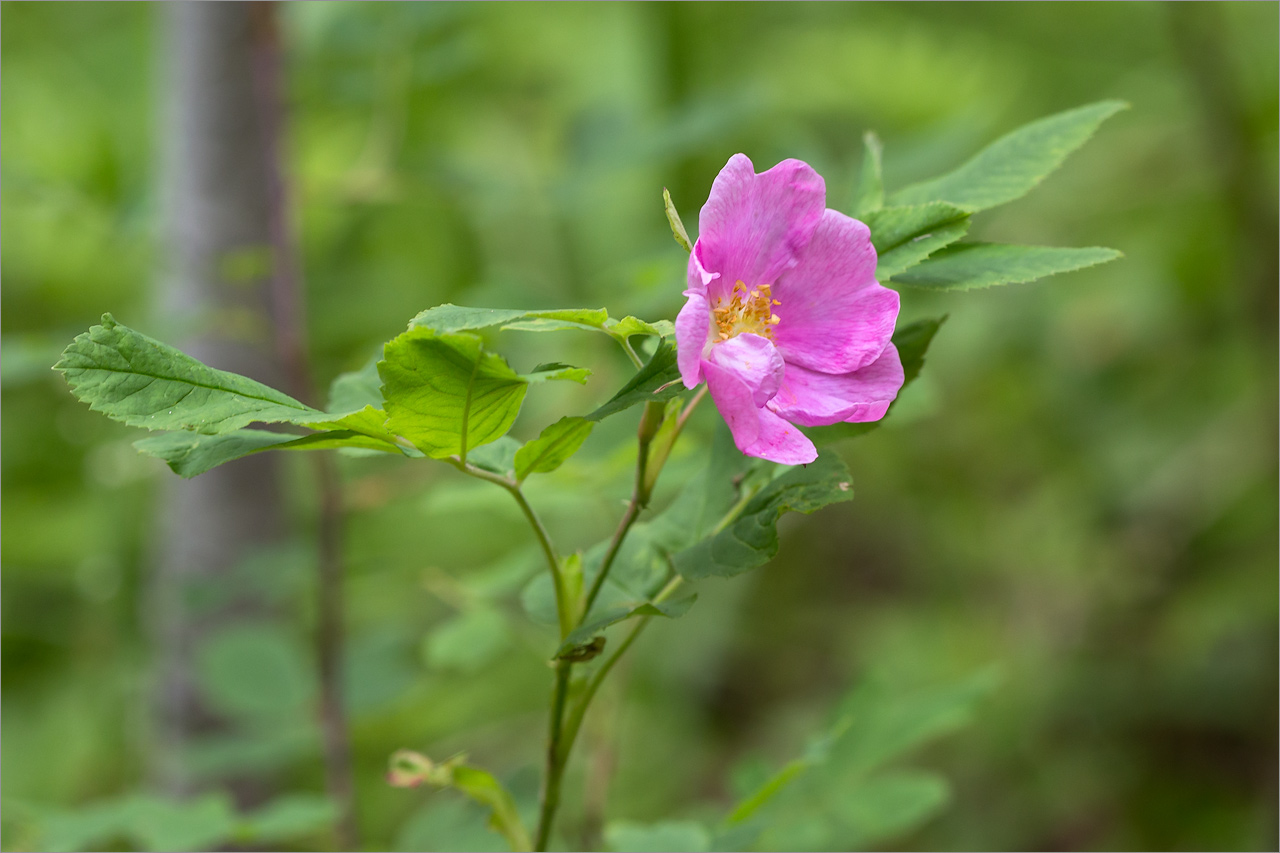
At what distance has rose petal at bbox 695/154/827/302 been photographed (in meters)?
0.39

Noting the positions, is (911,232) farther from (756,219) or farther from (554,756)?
(554,756)

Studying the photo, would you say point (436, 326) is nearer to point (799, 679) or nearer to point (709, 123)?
point (709, 123)

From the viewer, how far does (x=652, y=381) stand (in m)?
0.37

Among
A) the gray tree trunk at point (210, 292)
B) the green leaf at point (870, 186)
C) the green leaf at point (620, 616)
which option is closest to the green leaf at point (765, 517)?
the green leaf at point (620, 616)

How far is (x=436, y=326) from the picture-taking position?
14.0 inches

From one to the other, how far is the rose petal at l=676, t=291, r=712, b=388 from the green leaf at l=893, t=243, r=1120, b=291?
0.41 feet

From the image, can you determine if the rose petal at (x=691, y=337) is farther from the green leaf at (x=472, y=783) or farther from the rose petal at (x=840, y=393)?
the green leaf at (x=472, y=783)

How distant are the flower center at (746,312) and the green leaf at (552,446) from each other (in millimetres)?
68

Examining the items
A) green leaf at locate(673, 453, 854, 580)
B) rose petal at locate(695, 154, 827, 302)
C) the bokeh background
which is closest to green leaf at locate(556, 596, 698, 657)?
green leaf at locate(673, 453, 854, 580)

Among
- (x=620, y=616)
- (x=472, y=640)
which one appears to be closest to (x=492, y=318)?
(x=620, y=616)

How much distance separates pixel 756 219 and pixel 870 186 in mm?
92

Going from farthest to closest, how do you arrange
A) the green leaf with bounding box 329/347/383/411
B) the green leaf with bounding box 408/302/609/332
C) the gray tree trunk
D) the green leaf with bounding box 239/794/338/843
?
the gray tree trunk < the green leaf with bounding box 239/794/338/843 < the green leaf with bounding box 329/347/383/411 < the green leaf with bounding box 408/302/609/332

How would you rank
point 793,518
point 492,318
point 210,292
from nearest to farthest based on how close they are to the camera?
1. point 492,318
2. point 210,292
3. point 793,518

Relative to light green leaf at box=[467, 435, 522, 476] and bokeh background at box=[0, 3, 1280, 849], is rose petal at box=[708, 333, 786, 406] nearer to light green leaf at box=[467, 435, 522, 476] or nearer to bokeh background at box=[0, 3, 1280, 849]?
light green leaf at box=[467, 435, 522, 476]
